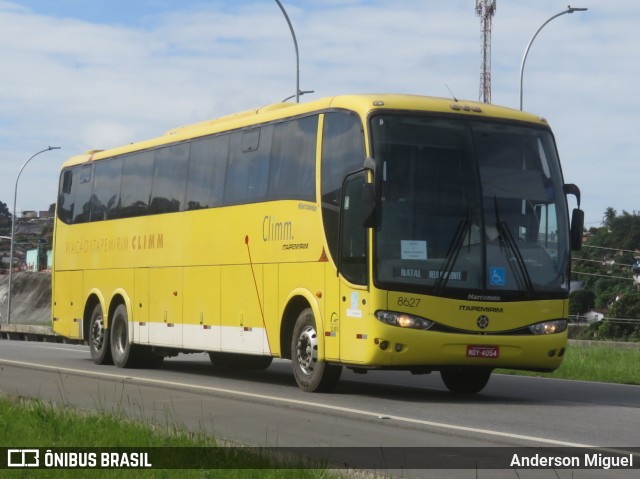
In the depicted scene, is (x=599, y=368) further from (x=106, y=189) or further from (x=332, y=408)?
(x=106, y=189)

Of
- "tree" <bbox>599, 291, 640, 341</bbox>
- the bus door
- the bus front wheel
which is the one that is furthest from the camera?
"tree" <bbox>599, 291, 640, 341</bbox>

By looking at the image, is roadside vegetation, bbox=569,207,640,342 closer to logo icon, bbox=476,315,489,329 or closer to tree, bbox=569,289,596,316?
tree, bbox=569,289,596,316

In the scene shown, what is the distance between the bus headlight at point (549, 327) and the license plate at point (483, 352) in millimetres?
591

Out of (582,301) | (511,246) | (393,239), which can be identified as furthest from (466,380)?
(582,301)

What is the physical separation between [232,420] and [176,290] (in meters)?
8.95

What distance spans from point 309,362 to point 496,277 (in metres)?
2.70

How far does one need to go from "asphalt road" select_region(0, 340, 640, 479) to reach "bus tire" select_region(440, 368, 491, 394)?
0.23 meters

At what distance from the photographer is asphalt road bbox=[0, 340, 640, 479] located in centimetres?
1178

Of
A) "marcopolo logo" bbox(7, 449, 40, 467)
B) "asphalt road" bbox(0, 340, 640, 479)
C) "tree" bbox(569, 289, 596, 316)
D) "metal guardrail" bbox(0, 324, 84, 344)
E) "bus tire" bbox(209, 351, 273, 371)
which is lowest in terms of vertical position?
"marcopolo logo" bbox(7, 449, 40, 467)

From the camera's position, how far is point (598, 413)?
14.8 meters

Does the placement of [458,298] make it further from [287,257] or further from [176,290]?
[176,290]

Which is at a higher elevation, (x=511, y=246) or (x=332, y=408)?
(x=511, y=246)

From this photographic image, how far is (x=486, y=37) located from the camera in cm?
7825

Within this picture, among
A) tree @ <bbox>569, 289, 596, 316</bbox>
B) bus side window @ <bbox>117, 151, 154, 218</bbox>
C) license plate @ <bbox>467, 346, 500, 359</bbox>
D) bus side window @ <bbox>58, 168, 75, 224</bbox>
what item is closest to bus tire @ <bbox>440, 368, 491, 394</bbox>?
license plate @ <bbox>467, 346, 500, 359</bbox>
